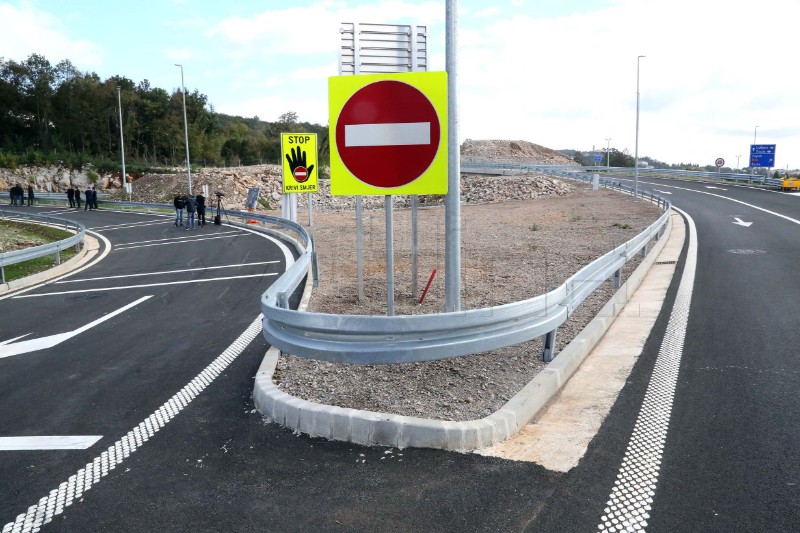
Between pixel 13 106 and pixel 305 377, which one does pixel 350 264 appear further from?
pixel 13 106

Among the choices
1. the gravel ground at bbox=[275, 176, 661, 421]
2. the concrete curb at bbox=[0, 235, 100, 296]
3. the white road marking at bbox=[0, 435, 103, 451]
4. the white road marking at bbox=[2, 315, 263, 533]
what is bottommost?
the concrete curb at bbox=[0, 235, 100, 296]

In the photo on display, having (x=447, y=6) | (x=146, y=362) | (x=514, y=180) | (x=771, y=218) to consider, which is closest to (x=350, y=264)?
(x=146, y=362)

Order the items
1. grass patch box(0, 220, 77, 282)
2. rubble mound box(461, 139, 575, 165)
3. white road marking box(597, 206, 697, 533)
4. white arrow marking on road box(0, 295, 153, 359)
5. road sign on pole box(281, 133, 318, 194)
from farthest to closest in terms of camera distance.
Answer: rubble mound box(461, 139, 575, 165) < road sign on pole box(281, 133, 318, 194) < grass patch box(0, 220, 77, 282) < white arrow marking on road box(0, 295, 153, 359) < white road marking box(597, 206, 697, 533)

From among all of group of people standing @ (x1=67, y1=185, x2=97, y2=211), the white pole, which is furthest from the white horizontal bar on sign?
group of people standing @ (x1=67, y1=185, x2=97, y2=211)

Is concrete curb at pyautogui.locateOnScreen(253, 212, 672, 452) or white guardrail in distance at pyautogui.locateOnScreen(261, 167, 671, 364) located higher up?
white guardrail in distance at pyautogui.locateOnScreen(261, 167, 671, 364)

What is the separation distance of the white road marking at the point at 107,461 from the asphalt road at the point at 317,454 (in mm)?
20

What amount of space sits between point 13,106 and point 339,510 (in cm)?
8650

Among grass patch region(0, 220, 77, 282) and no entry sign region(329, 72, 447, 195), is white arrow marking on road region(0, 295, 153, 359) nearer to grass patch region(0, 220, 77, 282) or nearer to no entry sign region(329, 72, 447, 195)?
no entry sign region(329, 72, 447, 195)

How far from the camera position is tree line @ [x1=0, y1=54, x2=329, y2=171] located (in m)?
73.4

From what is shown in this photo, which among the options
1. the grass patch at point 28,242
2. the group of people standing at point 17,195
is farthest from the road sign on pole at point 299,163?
the group of people standing at point 17,195

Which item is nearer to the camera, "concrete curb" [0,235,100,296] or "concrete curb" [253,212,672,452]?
"concrete curb" [253,212,672,452]

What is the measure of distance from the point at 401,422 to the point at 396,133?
2.70 meters

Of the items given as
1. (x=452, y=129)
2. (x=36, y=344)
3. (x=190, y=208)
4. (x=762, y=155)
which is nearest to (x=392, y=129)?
(x=452, y=129)

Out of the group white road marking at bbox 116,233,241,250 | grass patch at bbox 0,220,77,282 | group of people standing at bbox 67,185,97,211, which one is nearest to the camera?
grass patch at bbox 0,220,77,282
